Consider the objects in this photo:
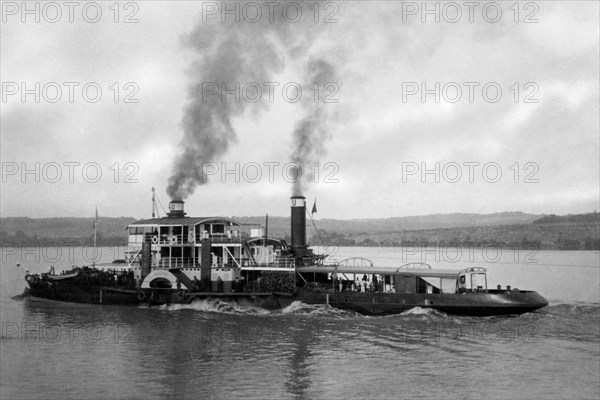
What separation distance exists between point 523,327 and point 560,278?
171 feet

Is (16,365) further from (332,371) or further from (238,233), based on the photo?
(238,233)

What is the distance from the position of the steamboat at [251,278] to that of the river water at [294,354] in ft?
2.92

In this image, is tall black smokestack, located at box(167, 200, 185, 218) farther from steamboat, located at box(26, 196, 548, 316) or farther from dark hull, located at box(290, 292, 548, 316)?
dark hull, located at box(290, 292, 548, 316)

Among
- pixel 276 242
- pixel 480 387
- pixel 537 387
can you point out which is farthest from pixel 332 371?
pixel 276 242

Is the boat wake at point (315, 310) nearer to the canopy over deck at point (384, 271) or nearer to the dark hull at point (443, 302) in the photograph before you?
the dark hull at point (443, 302)

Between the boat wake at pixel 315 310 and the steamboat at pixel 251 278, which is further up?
the steamboat at pixel 251 278

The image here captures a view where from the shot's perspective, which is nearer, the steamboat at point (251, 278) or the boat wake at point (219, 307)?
the steamboat at point (251, 278)

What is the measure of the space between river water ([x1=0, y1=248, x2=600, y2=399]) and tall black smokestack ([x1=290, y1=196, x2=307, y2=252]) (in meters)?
5.89

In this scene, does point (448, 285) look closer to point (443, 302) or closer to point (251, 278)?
point (443, 302)

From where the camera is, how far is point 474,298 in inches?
1362

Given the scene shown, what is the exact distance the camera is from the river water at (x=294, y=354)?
68.9ft

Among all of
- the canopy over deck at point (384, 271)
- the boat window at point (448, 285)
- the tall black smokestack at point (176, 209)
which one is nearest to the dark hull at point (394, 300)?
the boat window at point (448, 285)

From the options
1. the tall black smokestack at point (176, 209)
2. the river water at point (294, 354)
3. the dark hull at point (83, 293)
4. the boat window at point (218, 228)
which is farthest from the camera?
the tall black smokestack at point (176, 209)

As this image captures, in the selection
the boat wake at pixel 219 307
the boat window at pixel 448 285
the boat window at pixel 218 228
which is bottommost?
the boat wake at pixel 219 307
